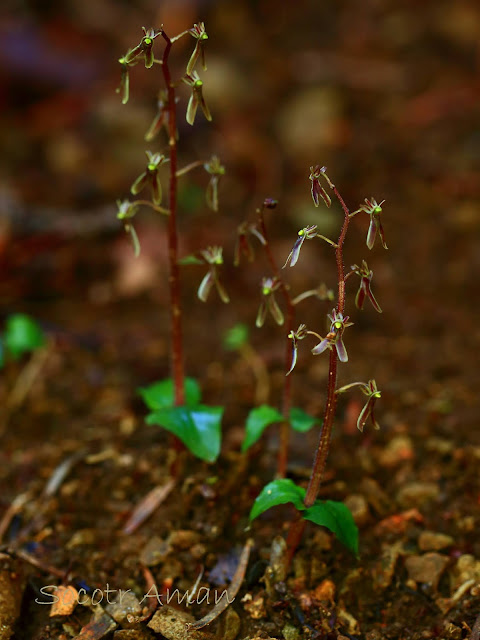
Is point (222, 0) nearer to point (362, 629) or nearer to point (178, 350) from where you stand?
point (178, 350)

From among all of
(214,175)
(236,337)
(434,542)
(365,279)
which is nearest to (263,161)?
(236,337)

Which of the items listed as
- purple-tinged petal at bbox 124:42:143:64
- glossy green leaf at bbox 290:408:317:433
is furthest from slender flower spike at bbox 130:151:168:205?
glossy green leaf at bbox 290:408:317:433

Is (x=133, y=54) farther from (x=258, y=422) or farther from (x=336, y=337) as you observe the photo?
(x=258, y=422)

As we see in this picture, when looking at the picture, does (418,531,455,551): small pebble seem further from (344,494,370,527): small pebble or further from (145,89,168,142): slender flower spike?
(145,89,168,142): slender flower spike

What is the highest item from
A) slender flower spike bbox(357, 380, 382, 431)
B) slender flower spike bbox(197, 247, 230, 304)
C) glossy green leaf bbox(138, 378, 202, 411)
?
slender flower spike bbox(197, 247, 230, 304)

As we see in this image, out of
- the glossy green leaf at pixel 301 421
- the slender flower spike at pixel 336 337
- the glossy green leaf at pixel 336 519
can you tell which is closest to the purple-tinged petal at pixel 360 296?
the slender flower spike at pixel 336 337

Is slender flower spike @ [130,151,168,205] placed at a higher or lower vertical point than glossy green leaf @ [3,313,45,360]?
higher

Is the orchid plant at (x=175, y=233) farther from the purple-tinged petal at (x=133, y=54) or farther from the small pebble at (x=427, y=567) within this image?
the small pebble at (x=427, y=567)
